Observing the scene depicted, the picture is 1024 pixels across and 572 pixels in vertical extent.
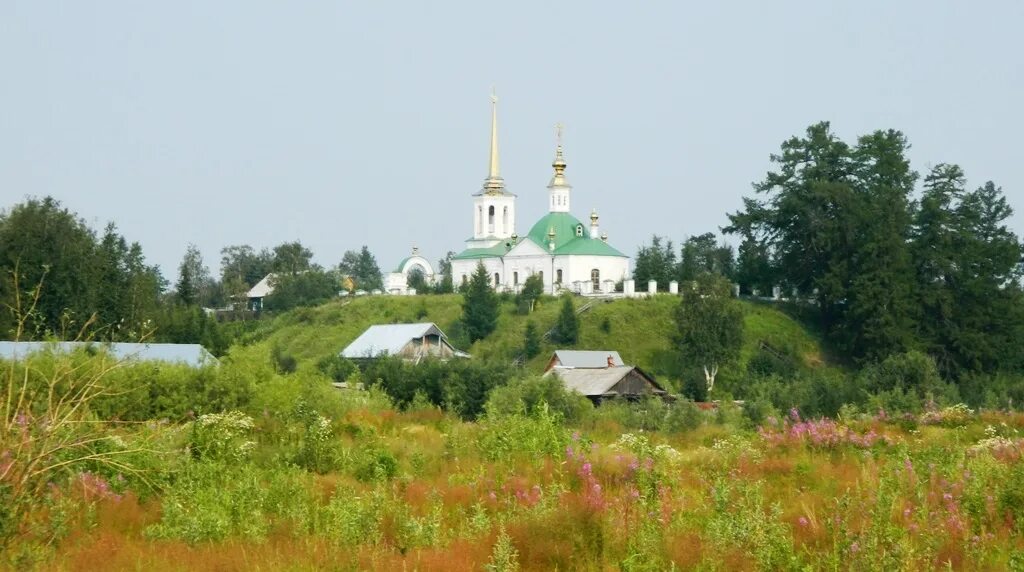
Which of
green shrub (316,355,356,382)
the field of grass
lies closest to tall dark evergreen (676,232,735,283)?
green shrub (316,355,356,382)

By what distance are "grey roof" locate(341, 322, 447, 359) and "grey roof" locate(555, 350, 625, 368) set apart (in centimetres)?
800

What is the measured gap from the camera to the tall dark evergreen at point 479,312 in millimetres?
67625

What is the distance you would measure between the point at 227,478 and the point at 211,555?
4.34 meters

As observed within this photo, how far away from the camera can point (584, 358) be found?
58.0 meters

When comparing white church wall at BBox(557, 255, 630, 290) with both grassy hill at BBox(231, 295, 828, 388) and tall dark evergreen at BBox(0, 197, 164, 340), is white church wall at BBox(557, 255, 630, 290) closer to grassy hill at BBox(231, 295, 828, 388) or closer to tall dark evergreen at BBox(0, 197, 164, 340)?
grassy hill at BBox(231, 295, 828, 388)

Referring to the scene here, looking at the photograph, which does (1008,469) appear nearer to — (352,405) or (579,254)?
(352,405)

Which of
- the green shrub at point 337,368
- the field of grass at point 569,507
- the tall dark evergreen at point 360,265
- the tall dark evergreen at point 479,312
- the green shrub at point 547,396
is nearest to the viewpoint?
the field of grass at point 569,507

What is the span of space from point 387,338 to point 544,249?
59.6 feet

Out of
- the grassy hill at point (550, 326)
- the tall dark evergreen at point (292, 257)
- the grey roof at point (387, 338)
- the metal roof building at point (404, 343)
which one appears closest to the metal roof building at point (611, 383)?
the grassy hill at point (550, 326)

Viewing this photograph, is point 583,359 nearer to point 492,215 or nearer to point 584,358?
point 584,358

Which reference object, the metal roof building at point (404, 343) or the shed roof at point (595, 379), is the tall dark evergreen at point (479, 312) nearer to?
the metal roof building at point (404, 343)

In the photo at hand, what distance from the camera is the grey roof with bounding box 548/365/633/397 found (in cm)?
4566

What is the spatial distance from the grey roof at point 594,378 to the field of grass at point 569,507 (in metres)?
23.7

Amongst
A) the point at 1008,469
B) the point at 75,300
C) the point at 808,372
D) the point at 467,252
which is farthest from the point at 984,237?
the point at 1008,469
